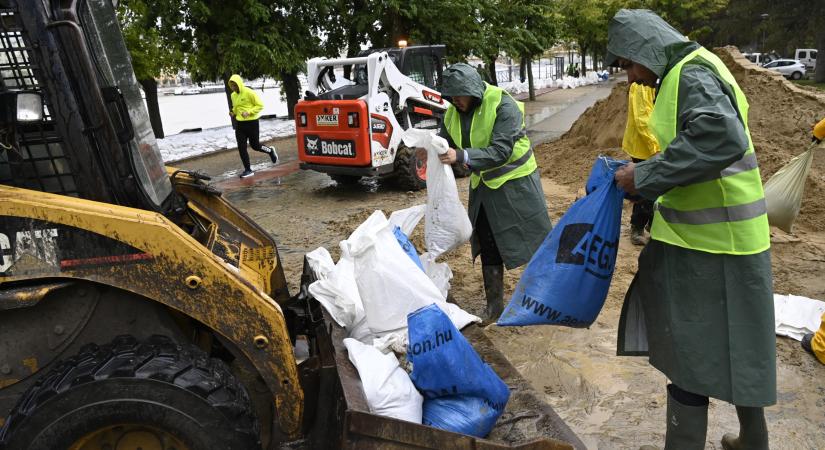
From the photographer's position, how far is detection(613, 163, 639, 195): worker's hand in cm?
236

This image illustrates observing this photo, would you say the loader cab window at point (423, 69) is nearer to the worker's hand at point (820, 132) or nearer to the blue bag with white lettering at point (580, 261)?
the worker's hand at point (820, 132)

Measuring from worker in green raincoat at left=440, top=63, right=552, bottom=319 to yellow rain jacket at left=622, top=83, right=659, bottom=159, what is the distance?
6.25 ft

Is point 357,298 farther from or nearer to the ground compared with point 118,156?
nearer to the ground

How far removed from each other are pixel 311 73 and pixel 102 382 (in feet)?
26.1

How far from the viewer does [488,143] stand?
153 inches

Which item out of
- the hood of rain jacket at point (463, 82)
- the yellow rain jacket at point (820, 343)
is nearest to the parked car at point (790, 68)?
the yellow rain jacket at point (820, 343)

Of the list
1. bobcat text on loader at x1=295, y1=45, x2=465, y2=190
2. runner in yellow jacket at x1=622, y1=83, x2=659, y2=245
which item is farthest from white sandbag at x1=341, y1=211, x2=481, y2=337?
bobcat text on loader at x1=295, y1=45, x2=465, y2=190

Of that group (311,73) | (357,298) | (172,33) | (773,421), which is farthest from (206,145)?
(773,421)

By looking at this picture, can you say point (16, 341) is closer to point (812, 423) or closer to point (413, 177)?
point (812, 423)

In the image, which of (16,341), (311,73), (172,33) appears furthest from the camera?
(172,33)

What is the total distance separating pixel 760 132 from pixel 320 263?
7501 millimetres

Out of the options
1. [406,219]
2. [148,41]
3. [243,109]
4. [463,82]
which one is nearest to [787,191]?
[463,82]

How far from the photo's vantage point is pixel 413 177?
28.7 feet

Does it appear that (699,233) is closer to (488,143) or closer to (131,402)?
(488,143)
